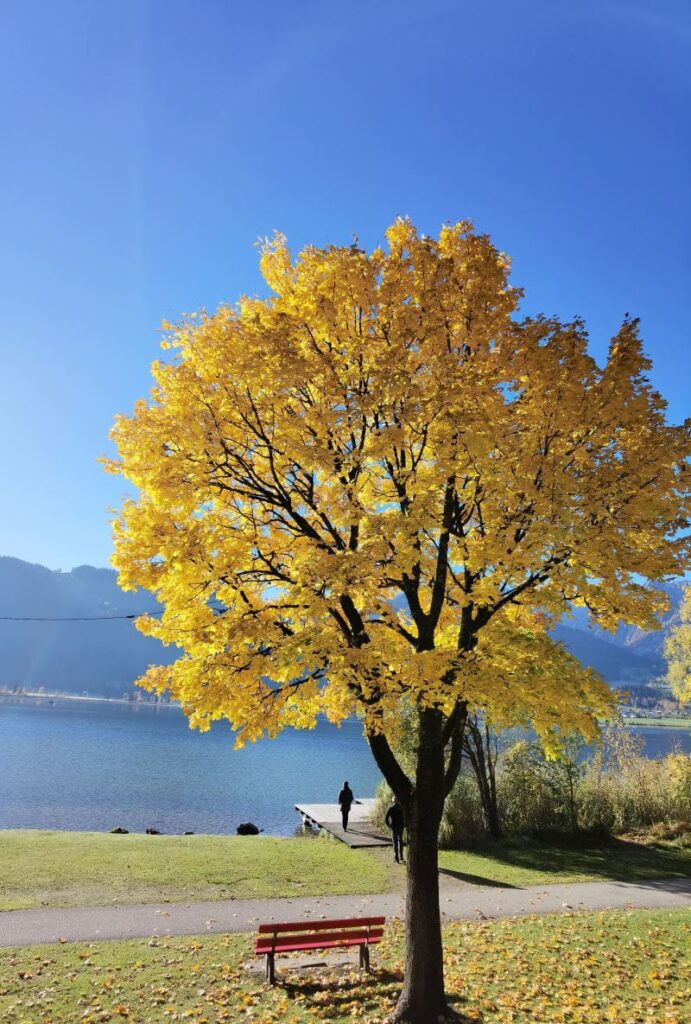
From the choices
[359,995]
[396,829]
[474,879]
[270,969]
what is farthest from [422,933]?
[396,829]

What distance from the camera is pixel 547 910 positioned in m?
13.9

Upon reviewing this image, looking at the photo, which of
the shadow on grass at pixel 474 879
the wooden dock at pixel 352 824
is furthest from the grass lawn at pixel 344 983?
the wooden dock at pixel 352 824

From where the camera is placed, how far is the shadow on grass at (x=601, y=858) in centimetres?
1809

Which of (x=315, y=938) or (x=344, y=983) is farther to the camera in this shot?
(x=315, y=938)

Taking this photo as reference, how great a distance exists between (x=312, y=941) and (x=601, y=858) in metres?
14.2

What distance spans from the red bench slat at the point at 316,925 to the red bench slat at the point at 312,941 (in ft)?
0.35

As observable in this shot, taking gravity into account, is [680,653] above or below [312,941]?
above

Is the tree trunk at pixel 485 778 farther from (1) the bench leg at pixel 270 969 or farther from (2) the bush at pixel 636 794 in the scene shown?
(1) the bench leg at pixel 270 969

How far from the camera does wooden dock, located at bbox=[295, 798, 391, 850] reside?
69.1ft

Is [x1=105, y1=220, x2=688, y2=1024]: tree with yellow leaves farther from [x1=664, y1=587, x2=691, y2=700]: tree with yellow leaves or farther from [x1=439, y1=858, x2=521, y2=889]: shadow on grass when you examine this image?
[x1=664, y1=587, x2=691, y2=700]: tree with yellow leaves

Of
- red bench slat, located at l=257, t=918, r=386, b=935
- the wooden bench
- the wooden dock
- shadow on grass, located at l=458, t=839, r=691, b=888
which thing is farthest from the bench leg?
the wooden dock

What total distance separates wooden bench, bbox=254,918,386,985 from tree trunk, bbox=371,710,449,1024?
1690 mm

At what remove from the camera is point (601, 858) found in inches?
788

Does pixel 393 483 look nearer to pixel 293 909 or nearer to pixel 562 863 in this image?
pixel 293 909
